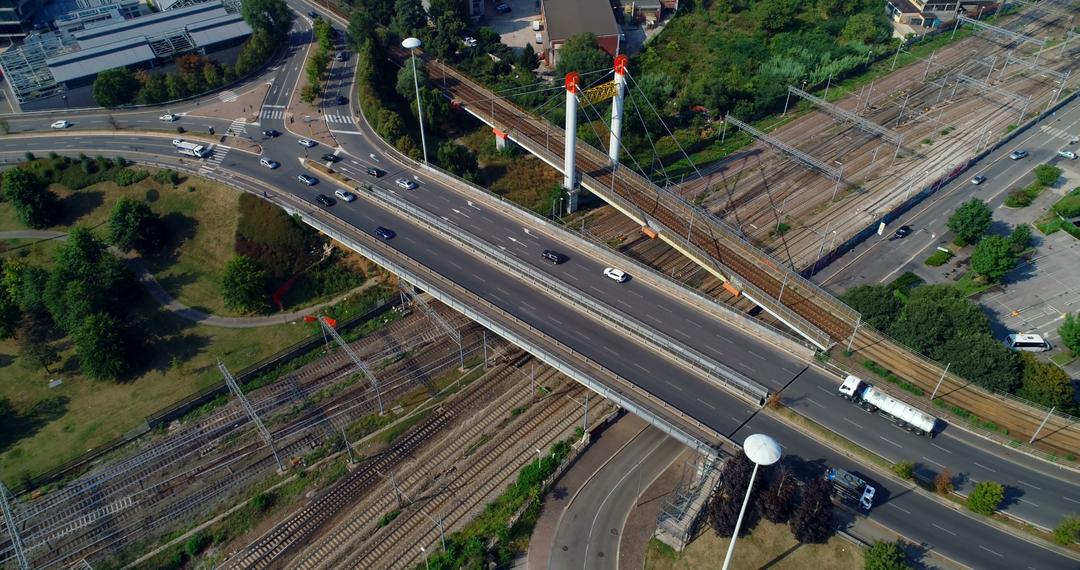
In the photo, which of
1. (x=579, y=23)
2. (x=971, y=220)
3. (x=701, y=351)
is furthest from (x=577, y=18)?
(x=701, y=351)

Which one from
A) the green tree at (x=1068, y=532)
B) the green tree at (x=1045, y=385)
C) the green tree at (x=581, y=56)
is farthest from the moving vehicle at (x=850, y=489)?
the green tree at (x=581, y=56)

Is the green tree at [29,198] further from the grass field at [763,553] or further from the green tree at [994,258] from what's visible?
the green tree at [994,258]

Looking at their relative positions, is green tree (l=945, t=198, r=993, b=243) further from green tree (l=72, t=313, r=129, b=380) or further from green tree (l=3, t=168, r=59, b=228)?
green tree (l=3, t=168, r=59, b=228)

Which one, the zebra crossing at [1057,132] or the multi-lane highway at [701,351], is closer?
the multi-lane highway at [701,351]

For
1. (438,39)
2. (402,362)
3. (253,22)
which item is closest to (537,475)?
(402,362)

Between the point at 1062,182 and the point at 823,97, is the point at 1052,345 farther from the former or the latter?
the point at 823,97

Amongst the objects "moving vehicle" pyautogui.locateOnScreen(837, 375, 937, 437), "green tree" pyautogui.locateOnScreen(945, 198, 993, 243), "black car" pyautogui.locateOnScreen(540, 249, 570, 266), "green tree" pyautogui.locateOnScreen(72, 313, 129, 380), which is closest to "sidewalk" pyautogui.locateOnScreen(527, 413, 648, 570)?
"black car" pyautogui.locateOnScreen(540, 249, 570, 266)
